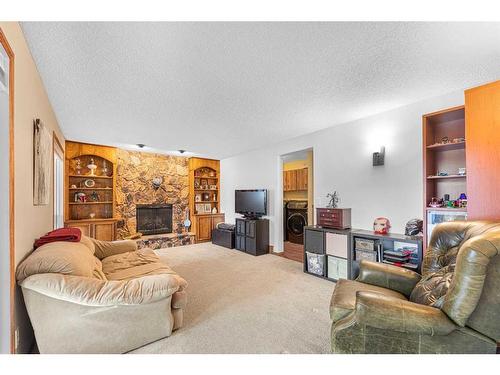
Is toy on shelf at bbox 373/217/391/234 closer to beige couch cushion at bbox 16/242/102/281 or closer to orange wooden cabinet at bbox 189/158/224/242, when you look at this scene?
beige couch cushion at bbox 16/242/102/281

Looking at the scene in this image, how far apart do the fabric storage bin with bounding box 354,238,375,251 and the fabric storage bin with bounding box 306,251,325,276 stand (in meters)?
0.58

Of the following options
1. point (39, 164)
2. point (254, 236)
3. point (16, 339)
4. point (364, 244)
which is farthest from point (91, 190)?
point (364, 244)

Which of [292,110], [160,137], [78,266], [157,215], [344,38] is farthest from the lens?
[157,215]

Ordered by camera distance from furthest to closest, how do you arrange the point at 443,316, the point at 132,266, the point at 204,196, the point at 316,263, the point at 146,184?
the point at 204,196 → the point at 146,184 → the point at 316,263 → the point at 132,266 → the point at 443,316

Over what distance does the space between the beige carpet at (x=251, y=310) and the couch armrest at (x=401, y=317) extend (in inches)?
27.6

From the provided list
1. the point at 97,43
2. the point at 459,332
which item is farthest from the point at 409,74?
the point at 97,43

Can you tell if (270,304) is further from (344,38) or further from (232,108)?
(344,38)

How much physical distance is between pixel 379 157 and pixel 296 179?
2.98 metres

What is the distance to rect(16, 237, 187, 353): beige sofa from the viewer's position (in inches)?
62.1

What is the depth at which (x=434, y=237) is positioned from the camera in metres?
1.92

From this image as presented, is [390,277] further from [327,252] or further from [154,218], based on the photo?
[154,218]

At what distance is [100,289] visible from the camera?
1.70 m

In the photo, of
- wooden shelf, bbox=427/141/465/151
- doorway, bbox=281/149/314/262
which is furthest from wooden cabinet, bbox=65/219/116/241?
wooden shelf, bbox=427/141/465/151
